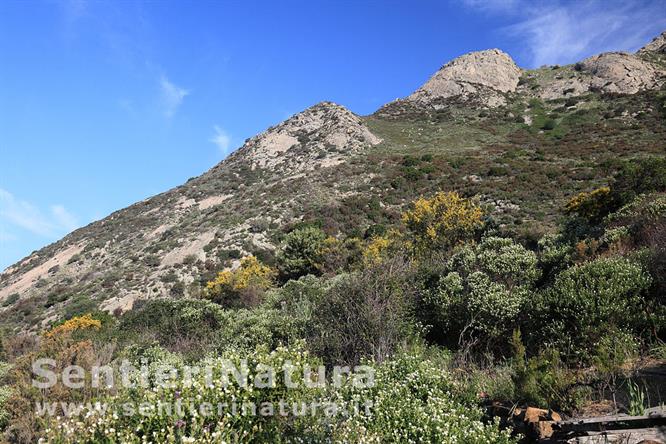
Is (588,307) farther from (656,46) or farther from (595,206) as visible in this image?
(656,46)

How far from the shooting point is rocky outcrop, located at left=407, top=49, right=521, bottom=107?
223ft

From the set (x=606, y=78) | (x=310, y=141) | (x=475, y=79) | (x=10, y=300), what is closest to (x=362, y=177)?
(x=310, y=141)

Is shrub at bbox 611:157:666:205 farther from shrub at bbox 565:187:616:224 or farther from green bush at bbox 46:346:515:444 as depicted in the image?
green bush at bbox 46:346:515:444

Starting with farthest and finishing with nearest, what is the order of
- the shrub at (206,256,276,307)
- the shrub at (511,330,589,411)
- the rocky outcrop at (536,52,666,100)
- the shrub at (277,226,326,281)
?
the rocky outcrop at (536,52,666,100) < the shrub at (277,226,326,281) < the shrub at (206,256,276,307) < the shrub at (511,330,589,411)

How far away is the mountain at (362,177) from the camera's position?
31578 millimetres

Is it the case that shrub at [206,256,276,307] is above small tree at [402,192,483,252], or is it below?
below

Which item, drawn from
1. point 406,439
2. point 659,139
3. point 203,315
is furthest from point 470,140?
point 406,439

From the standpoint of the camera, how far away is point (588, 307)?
27.8 ft

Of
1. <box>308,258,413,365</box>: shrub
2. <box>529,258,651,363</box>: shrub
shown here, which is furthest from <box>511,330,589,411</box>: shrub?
<box>308,258,413,365</box>: shrub

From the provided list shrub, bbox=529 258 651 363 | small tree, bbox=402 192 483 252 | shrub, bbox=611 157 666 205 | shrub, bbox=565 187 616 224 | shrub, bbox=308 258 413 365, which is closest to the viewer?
shrub, bbox=529 258 651 363

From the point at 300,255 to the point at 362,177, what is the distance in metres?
16.1

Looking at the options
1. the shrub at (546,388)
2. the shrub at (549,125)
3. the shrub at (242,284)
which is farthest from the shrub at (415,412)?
the shrub at (549,125)

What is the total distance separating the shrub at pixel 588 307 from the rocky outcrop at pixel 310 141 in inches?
1516

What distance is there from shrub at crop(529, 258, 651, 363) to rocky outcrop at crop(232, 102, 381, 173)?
38.5 m
